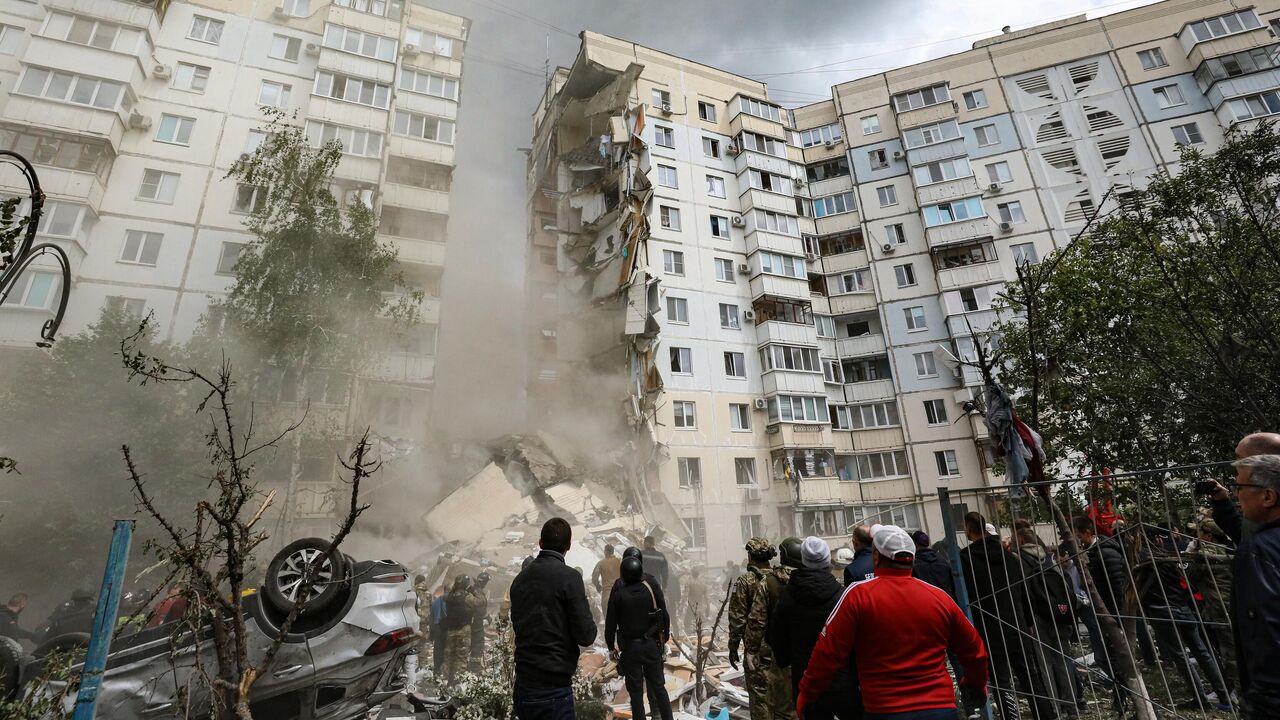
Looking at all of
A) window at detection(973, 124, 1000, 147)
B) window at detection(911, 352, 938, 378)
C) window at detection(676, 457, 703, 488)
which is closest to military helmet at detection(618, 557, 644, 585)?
window at detection(676, 457, 703, 488)

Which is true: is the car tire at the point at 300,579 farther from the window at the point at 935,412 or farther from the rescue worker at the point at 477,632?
the window at the point at 935,412

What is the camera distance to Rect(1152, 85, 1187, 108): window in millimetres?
28809

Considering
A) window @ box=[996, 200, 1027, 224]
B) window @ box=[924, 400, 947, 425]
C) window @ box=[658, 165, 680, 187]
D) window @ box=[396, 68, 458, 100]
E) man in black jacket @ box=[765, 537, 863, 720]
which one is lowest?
man in black jacket @ box=[765, 537, 863, 720]

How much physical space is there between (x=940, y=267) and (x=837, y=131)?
39.8 feet

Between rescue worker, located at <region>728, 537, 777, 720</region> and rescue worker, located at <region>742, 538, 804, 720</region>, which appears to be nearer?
rescue worker, located at <region>742, 538, 804, 720</region>

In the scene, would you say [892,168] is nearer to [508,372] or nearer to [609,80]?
[609,80]

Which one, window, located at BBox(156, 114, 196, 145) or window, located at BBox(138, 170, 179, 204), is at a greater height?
window, located at BBox(156, 114, 196, 145)

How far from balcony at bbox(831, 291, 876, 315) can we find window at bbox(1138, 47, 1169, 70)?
2031cm

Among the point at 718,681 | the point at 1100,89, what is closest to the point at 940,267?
the point at 1100,89

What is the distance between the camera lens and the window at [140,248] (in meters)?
20.5

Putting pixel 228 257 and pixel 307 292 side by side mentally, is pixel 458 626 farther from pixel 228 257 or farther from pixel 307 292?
pixel 228 257

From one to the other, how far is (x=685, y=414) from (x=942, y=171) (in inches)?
844

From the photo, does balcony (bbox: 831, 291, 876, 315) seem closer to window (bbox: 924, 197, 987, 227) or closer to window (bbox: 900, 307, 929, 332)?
window (bbox: 900, 307, 929, 332)

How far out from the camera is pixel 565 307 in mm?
29250
